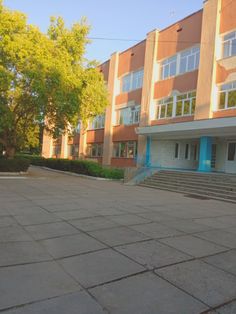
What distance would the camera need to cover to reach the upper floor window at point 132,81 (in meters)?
27.0

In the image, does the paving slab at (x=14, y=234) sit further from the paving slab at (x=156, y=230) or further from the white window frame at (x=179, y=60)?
the white window frame at (x=179, y=60)

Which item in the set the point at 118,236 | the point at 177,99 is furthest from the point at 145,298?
the point at 177,99

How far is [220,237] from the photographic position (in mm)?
6793

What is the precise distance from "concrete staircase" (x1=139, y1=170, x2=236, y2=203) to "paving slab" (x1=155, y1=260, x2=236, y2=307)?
8.93m

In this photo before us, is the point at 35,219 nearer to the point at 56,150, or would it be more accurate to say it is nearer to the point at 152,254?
the point at 152,254

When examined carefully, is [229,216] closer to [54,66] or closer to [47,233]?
[47,233]

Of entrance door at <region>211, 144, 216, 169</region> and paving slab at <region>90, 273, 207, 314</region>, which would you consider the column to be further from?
paving slab at <region>90, 273, 207, 314</region>

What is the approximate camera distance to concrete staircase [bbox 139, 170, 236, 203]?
14430 mm

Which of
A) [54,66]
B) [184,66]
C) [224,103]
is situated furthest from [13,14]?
[224,103]

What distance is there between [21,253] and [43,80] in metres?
14.9

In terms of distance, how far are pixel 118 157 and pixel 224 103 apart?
11.7m

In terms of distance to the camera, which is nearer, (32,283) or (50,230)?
(32,283)

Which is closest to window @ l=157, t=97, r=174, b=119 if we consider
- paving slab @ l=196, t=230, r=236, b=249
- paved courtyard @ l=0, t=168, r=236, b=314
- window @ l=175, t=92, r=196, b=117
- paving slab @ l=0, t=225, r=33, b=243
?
window @ l=175, t=92, r=196, b=117

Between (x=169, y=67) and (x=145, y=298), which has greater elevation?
(x=169, y=67)
